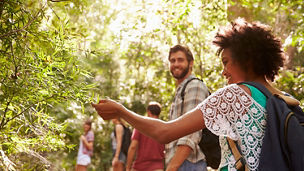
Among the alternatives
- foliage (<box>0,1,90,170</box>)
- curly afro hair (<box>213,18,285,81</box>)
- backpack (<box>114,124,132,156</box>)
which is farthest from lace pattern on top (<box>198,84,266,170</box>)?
backpack (<box>114,124,132,156</box>)

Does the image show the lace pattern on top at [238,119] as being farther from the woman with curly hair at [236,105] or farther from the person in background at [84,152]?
the person in background at [84,152]

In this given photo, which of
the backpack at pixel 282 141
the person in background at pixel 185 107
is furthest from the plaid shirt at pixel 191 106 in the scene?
the backpack at pixel 282 141

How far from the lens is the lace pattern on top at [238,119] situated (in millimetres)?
2541

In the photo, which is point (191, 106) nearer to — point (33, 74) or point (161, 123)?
point (161, 123)

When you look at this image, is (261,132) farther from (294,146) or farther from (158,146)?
(158,146)

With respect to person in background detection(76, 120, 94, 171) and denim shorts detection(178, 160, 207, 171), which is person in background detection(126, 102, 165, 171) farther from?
person in background detection(76, 120, 94, 171)

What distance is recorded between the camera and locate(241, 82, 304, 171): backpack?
2383 mm

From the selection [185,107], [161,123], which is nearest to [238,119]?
[161,123]

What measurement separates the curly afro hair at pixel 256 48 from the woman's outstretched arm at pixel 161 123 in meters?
0.44

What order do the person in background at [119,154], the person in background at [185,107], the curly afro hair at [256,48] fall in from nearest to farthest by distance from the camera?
the curly afro hair at [256,48], the person in background at [185,107], the person in background at [119,154]

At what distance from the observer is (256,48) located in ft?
8.87

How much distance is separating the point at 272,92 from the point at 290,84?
5.77 meters

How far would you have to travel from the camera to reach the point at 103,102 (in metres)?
2.80

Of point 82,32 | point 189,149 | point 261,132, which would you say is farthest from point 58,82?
point 189,149
